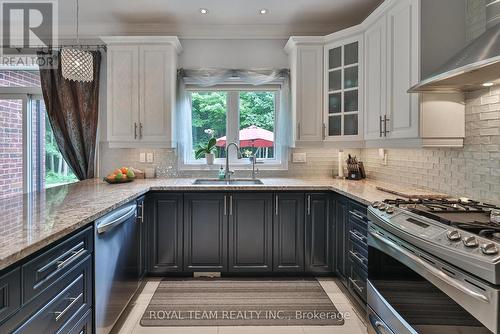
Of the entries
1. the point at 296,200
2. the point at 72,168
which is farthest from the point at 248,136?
the point at 72,168

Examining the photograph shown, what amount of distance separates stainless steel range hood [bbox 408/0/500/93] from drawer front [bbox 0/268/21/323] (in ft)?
6.73

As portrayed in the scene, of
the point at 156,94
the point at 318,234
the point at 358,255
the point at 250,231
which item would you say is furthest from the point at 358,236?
the point at 156,94

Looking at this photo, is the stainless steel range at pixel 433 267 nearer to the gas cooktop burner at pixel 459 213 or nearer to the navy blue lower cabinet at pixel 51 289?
the gas cooktop burner at pixel 459 213

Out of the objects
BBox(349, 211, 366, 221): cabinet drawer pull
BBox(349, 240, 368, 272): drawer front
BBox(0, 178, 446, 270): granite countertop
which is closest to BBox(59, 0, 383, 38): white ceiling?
BBox(0, 178, 446, 270): granite countertop

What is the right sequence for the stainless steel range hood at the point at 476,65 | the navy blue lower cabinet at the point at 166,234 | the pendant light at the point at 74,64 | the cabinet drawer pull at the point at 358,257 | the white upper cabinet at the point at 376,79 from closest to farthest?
1. the stainless steel range hood at the point at 476,65
2. the cabinet drawer pull at the point at 358,257
3. the pendant light at the point at 74,64
4. the white upper cabinet at the point at 376,79
5. the navy blue lower cabinet at the point at 166,234

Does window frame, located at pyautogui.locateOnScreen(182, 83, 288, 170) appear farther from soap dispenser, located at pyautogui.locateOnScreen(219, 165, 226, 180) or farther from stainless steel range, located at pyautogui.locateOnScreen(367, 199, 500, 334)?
stainless steel range, located at pyautogui.locateOnScreen(367, 199, 500, 334)

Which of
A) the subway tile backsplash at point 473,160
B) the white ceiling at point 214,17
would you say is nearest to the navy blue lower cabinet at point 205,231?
the subway tile backsplash at point 473,160

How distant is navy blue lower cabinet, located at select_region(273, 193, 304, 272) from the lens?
3104 millimetres

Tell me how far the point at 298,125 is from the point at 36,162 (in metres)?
3.15

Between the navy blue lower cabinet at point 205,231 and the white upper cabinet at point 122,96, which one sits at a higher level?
the white upper cabinet at point 122,96

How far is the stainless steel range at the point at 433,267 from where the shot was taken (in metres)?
1.18

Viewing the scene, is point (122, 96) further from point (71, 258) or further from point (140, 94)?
point (71, 258)

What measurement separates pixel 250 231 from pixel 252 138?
1.20 meters

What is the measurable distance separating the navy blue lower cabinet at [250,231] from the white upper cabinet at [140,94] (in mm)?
1047
